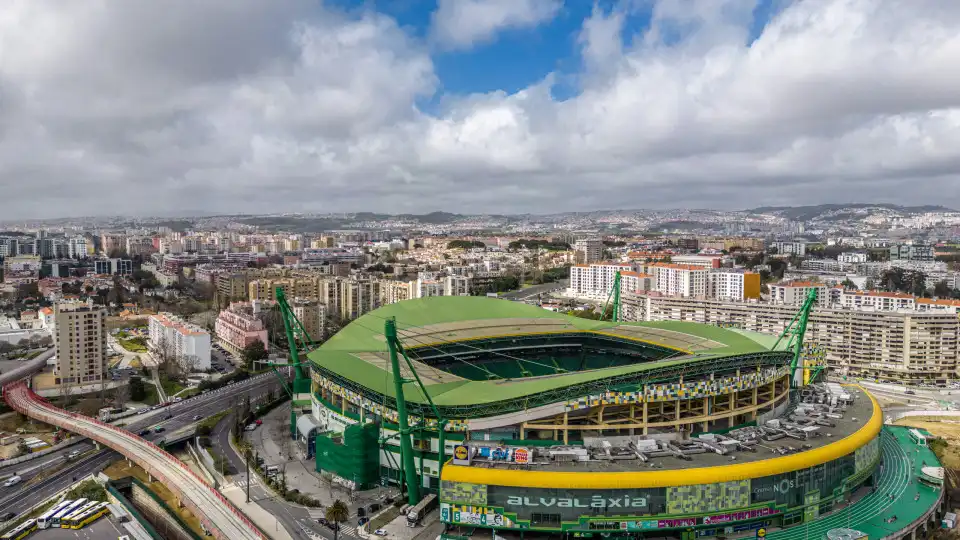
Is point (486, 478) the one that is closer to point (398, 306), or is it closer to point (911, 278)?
point (398, 306)

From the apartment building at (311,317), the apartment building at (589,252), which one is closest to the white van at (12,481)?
the apartment building at (311,317)

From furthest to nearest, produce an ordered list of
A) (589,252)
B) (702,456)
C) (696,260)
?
(589,252) → (696,260) → (702,456)

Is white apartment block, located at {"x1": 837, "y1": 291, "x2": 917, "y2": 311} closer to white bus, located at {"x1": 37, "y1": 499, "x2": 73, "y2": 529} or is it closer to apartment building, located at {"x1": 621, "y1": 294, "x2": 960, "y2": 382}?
apartment building, located at {"x1": 621, "y1": 294, "x2": 960, "y2": 382}

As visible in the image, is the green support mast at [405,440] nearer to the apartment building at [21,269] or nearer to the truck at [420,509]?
the truck at [420,509]

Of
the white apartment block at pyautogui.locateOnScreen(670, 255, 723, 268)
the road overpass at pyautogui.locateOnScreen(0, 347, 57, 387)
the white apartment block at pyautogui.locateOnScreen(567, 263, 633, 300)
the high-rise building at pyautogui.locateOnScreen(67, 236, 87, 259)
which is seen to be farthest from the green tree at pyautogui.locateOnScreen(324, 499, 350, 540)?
the high-rise building at pyautogui.locateOnScreen(67, 236, 87, 259)

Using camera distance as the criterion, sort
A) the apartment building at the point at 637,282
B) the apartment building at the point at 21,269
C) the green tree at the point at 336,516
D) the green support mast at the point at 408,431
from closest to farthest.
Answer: the green tree at the point at 336,516
the green support mast at the point at 408,431
the apartment building at the point at 637,282
the apartment building at the point at 21,269

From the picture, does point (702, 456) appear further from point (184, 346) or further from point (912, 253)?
point (912, 253)

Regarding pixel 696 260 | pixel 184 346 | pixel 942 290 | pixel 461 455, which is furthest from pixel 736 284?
pixel 461 455
